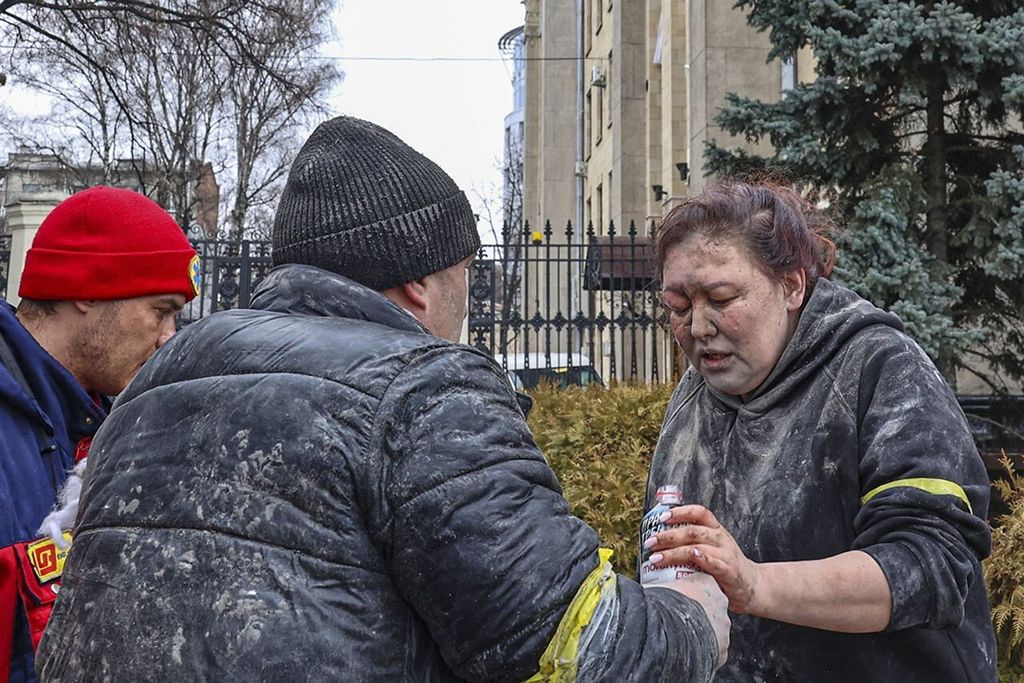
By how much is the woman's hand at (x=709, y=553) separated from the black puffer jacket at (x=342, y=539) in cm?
36

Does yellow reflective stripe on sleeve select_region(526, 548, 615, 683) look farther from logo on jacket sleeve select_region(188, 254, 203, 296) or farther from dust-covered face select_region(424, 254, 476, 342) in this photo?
logo on jacket sleeve select_region(188, 254, 203, 296)

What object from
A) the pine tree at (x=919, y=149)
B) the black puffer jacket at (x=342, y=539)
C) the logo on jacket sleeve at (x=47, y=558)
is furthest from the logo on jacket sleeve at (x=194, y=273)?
the pine tree at (x=919, y=149)

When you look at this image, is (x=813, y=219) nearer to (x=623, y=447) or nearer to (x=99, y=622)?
(x=99, y=622)

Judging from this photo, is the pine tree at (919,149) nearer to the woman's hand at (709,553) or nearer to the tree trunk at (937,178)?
the tree trunk at (937,178)

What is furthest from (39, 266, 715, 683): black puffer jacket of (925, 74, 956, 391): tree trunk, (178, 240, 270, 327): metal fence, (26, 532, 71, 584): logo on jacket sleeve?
(178, 240, 270, 327): metal fence

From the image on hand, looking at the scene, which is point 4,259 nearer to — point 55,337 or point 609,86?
point 55,337

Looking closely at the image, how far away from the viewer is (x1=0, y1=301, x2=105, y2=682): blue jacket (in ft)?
7.18

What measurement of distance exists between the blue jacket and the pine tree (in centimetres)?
588

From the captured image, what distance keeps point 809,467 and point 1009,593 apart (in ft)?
7.69

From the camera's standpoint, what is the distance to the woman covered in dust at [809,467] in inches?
76.5

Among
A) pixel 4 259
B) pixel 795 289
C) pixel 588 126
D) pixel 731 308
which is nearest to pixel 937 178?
pixel 795 289

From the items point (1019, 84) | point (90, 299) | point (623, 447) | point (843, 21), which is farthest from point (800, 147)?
point (90, 299)

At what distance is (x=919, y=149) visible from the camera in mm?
8727

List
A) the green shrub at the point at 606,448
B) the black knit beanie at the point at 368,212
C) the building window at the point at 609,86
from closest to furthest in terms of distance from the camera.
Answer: the black knit beanie at the point at 368,212
the green shrub at the point at 606,448
the building window at the point at 609,86
